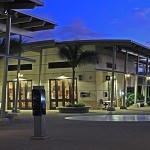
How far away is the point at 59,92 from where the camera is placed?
4309cm

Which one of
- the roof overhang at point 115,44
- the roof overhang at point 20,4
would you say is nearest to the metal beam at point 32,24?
the roof overhang at point 20,4

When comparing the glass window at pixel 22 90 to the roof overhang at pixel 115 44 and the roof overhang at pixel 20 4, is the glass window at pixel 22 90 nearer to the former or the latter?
the roof overhang at pixel 115 44

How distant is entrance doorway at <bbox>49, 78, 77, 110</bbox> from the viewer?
4272 cm

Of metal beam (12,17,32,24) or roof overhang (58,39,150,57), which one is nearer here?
metal beam (12,17,32,24)

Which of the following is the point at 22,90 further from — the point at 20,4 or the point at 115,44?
the point at 20,4

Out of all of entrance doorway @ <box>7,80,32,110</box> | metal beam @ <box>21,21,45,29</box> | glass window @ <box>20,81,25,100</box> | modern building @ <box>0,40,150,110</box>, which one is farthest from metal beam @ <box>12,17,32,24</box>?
glass window @ <box>20,81,25,100</box>

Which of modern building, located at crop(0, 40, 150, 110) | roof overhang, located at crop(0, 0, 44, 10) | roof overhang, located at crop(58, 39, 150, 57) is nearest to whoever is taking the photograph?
roof overhang, located at crop(0, 0, 44, 10)

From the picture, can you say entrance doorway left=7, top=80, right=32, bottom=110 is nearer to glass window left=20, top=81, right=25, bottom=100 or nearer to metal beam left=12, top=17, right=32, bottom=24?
glass window left=20, top=81, right=25, bottom=100

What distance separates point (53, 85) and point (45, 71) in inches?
61.0

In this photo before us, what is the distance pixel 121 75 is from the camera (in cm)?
4812

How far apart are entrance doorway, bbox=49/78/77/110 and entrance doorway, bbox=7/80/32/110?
8.64ft

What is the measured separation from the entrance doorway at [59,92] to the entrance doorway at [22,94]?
2.63 m

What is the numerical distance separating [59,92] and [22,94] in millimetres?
4496

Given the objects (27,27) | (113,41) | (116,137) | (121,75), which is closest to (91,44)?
(113,41)
